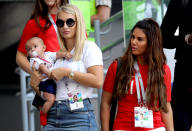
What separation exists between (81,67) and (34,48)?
49 cm

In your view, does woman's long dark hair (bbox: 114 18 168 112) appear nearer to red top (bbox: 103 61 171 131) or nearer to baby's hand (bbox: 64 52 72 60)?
red top (bbox: 103 61 171 131)

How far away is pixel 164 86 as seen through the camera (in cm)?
355

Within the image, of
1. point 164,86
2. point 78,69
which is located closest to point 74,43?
point 78,69

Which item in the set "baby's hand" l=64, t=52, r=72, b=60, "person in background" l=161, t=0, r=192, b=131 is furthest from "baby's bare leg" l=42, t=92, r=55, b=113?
"person in background" l=161, t=0, r=192, b=131

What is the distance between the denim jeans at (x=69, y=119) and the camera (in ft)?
11.0

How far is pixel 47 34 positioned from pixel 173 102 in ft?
4.03

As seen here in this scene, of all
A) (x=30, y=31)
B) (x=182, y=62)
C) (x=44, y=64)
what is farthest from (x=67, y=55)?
(x=182, y=62)

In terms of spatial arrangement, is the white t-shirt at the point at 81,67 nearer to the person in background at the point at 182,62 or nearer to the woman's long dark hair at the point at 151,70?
the woman's long dark hair at the point at 151,70

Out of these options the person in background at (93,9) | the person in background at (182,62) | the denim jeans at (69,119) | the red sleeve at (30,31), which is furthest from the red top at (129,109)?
the person in background at (93,9)

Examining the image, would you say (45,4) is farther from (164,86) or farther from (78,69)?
(164,86)

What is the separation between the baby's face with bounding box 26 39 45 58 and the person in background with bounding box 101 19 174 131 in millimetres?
593

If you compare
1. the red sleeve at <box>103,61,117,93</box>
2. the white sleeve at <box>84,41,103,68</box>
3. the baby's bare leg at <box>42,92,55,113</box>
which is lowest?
the baby's bare leg at <box>42,92,55,113</box>

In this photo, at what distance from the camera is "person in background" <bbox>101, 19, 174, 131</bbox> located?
11.4ft

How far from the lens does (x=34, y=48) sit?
3693 mm
